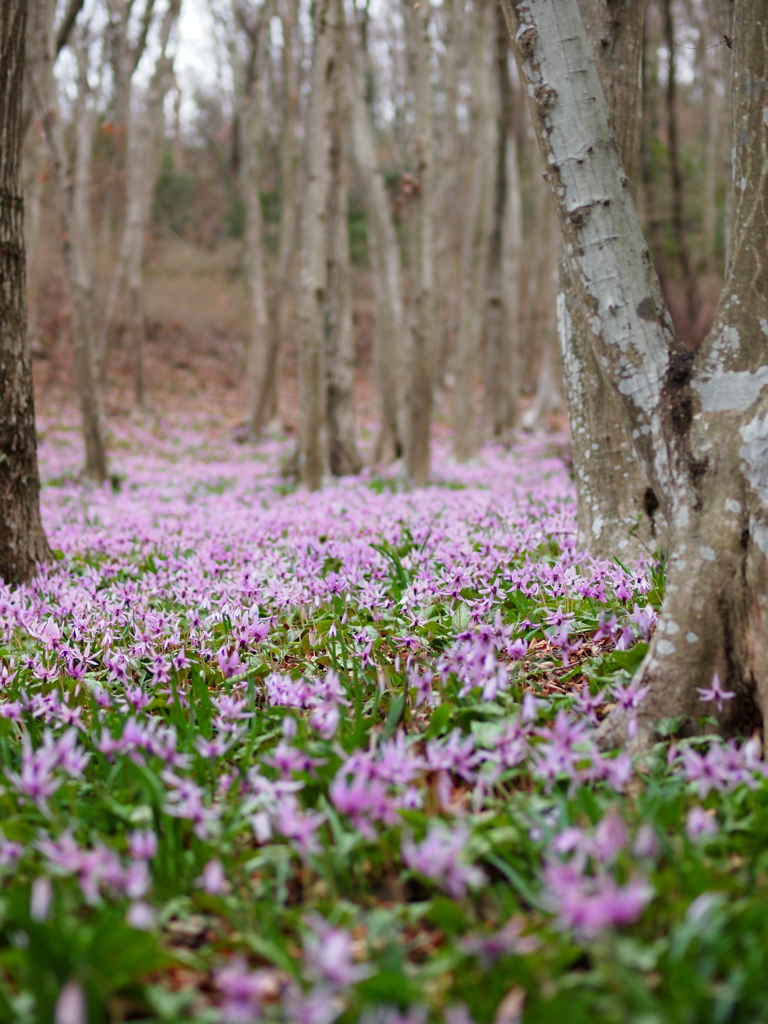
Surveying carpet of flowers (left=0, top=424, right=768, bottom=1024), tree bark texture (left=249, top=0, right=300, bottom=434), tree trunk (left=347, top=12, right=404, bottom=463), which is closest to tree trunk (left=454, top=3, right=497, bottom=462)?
tree trunk (left=347, top=12, right=404, bottom=463)

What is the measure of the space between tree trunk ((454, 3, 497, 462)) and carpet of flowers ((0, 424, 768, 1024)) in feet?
26.5

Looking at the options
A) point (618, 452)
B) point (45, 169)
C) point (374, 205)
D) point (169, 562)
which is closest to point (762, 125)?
point (618, 452)

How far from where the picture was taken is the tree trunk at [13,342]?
4.47 meters

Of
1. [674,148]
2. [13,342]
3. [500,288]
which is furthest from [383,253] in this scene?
[13,342]

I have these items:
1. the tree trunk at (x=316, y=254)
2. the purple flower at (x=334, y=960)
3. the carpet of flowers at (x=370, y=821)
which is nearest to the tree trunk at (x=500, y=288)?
the tree trunk at (x=316, y=254)

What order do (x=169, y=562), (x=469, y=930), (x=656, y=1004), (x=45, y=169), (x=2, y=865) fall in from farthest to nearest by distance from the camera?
(x=45, y=169) → (x=169, y=562) → (x=2, y=865) → (x=469, y=930) → (x=656, y=1004)

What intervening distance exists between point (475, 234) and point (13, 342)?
9374mm

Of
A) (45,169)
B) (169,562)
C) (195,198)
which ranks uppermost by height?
(195,198)

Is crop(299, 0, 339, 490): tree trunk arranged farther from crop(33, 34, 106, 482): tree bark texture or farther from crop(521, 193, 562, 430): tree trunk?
crop(521, 193, 562, 430): tree trunk

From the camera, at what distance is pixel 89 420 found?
10.6 meters

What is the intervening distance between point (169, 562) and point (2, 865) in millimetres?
3329

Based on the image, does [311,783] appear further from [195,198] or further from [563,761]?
[195,198]

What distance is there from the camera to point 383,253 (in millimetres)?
13000

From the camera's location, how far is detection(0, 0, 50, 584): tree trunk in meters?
4.47
